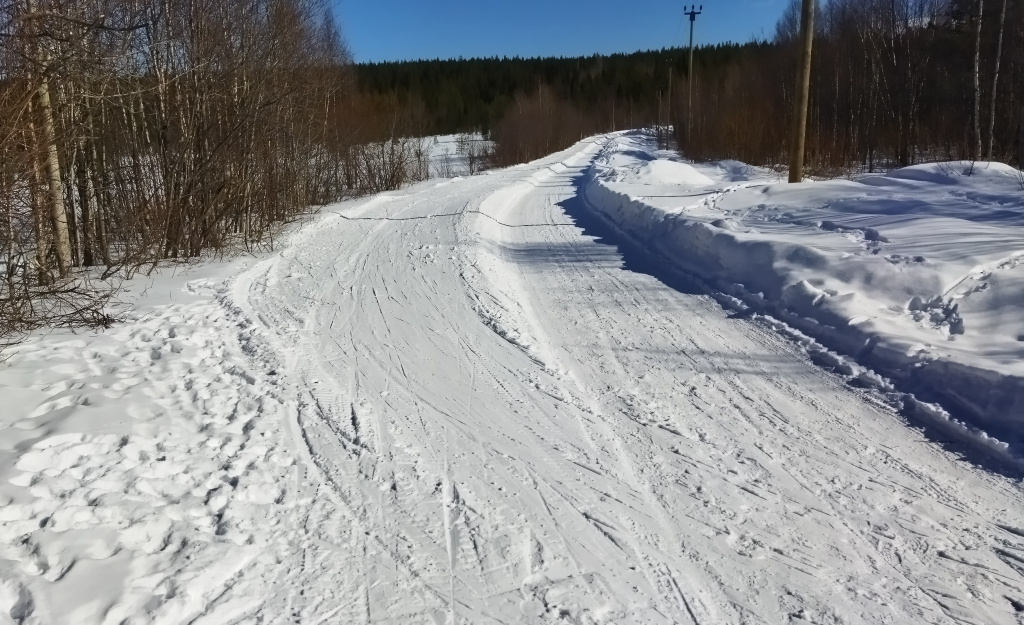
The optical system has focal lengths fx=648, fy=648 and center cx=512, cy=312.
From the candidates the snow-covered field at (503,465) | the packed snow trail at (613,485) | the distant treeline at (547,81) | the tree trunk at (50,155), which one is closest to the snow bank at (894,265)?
the snow-covered field at (503,465)

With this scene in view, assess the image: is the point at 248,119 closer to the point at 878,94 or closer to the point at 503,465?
the point at 503,465

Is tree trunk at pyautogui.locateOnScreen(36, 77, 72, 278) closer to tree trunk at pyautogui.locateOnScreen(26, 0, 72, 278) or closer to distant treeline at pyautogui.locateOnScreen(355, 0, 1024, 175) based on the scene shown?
tree trunk at pyautogui.locateOnScreen(26, 0, 72, 278)

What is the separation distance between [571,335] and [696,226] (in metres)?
4.82

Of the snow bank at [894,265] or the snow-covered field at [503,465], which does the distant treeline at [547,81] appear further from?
the snow-covered field at [503,465]

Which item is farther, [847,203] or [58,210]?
[847,203]

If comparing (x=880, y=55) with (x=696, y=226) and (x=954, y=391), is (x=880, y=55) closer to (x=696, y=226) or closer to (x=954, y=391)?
(x=696, y=226)

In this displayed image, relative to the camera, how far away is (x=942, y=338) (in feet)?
18.9

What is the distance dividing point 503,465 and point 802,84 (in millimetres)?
12613

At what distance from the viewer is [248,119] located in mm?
11766

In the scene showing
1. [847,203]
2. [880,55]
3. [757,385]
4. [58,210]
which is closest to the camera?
[757,385]

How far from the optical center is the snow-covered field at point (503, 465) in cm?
304

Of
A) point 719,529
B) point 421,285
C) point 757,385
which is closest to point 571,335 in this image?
point 757,385

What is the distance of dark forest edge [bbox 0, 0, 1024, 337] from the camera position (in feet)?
20.7

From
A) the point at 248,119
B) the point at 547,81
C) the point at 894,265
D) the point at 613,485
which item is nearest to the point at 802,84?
the point at 894,265
